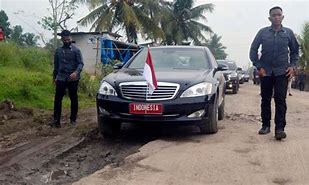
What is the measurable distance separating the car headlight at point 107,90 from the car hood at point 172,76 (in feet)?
0.28

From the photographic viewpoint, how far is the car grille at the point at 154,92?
19.8ft

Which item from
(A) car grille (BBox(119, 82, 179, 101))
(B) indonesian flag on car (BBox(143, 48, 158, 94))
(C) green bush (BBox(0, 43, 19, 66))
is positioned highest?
(C) green bush (BBox(0, 43, 19, 66))

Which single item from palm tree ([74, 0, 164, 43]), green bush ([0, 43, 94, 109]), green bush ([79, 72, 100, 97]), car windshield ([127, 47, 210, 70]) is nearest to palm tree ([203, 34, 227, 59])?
palm tree ([74, 0, 164, 43])

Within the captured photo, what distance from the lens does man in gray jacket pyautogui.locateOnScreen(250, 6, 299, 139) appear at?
20.0 ft

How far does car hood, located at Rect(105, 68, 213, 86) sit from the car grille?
4.1 inches

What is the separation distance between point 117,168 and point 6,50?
1182 cm

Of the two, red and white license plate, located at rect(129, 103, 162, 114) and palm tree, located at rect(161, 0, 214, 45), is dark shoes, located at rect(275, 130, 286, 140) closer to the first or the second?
red and white license plate, located at rect(129, 103, 162, 114)

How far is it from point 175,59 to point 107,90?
5.39ft

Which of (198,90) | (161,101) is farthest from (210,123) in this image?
(161,101)

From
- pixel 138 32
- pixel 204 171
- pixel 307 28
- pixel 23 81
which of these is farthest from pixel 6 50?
pixel 307 28

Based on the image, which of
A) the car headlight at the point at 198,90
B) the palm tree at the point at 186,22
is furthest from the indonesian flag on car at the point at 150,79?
the palm tree at the point at 186,22

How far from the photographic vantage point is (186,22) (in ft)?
133

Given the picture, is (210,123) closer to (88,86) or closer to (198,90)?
(198,90)

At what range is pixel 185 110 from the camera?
19.7 feet
